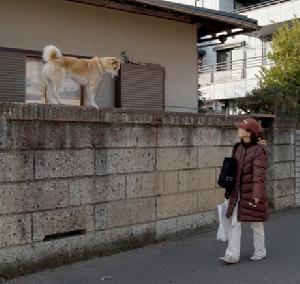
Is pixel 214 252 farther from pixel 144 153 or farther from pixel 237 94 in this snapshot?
pixel 237 94

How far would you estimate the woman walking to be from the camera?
6.05m

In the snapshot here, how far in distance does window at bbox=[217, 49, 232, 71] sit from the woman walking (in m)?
21.9

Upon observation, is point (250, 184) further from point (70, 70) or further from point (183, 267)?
point (70, 70)

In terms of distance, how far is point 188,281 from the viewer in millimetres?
5543

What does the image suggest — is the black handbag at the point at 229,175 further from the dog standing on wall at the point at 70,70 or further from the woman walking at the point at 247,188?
the dog standing on wall at the point at 70,70

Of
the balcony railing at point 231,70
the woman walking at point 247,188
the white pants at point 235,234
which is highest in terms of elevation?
the balcony railing at point 231,70

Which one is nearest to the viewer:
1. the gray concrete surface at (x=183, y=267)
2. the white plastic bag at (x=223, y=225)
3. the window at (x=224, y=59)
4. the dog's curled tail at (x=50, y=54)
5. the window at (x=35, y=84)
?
the gray concrete surface at (x=183, y=267)

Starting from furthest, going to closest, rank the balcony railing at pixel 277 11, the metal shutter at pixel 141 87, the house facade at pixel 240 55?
the house facade at pixel 240 55
the balcony railing at pixel 277 11
the metal shutter at pixel 141 87

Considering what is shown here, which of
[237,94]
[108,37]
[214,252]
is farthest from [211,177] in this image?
[237,94]

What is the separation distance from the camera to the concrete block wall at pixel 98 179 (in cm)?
558

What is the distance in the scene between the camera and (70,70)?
7.08 meters

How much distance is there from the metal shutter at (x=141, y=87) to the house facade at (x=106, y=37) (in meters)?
0.18

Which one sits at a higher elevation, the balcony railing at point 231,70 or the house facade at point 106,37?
the balcony railing at point 231,70

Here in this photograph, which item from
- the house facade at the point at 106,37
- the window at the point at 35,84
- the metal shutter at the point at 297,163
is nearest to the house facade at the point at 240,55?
the house facade at the point at 106,37
